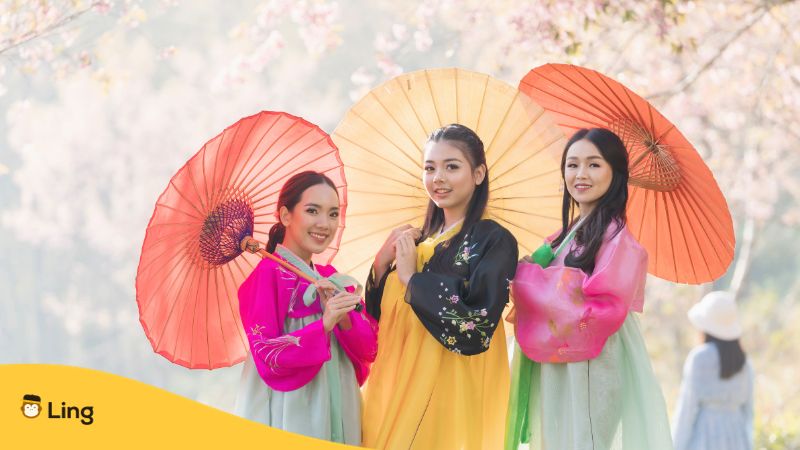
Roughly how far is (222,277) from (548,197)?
1.26m

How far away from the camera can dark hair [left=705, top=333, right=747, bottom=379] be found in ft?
20.0

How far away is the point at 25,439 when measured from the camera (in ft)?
11.6

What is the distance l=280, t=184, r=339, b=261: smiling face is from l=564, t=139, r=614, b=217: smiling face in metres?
0.86

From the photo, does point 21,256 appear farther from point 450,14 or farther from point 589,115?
point 589,115

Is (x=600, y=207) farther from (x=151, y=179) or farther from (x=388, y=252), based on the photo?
(x=151, y=179)

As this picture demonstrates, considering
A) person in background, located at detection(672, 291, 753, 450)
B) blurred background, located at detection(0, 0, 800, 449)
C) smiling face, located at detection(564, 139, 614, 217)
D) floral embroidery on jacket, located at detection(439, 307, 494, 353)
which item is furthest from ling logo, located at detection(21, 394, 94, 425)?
blurred background, located at detection(0, 0, 800, 449)

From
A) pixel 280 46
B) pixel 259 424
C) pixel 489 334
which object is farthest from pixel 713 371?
pixel 280 46

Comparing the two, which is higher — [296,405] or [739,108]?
[739,108]

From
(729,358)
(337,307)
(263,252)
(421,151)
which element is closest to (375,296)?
(337,307)

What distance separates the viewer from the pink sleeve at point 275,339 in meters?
3.43

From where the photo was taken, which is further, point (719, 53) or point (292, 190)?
point (719, 53)

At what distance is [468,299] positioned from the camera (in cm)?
349

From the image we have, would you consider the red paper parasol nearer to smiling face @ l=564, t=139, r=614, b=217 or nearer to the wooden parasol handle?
the wooden parasol handle

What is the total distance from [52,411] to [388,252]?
4.26ft
